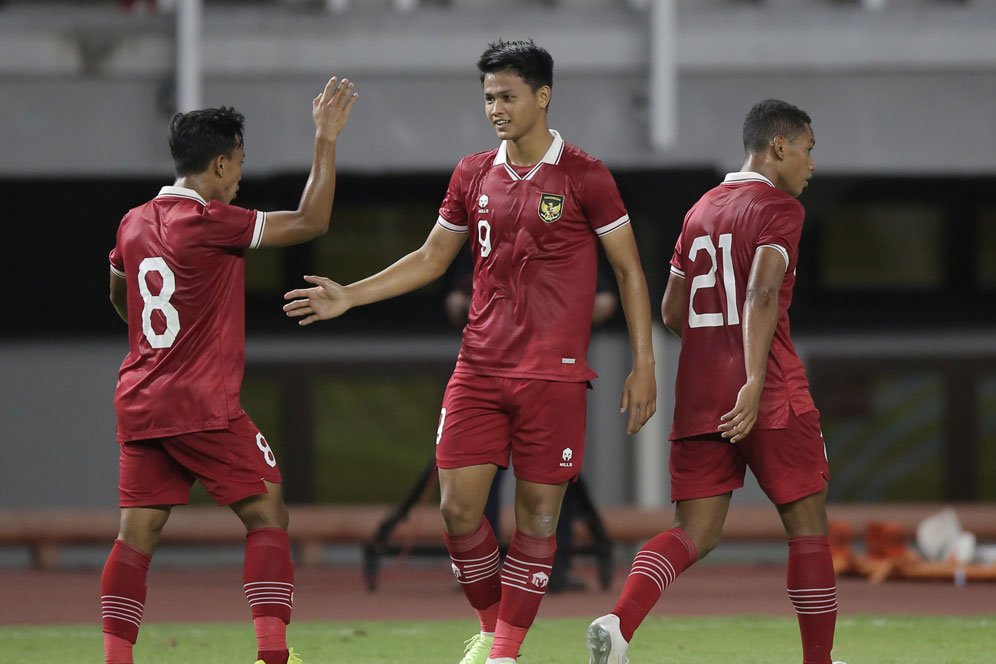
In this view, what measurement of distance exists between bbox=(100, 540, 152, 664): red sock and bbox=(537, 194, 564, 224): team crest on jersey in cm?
203

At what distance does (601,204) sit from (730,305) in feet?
2.13

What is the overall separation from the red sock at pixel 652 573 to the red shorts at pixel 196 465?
1.46 m

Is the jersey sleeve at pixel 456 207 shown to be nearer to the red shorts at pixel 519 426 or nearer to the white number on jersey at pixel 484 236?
the white number on jersey at pixel 484 236

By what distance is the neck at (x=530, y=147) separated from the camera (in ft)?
21.8

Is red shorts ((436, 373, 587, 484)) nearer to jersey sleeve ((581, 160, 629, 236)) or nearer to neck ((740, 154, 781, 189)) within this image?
jersey sleeve ((581, 160, 629, 236))

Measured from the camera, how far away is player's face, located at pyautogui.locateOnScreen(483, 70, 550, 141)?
6.59 metres

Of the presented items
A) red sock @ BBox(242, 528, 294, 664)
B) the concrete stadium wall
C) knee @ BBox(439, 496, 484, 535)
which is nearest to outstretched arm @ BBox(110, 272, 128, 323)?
red sock @ BBox(242, 528, 294, 664)

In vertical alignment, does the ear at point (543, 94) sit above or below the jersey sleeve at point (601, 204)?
above

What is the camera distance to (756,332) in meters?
6.25

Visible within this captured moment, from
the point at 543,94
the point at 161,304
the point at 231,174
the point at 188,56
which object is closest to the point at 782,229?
the point at 543,94

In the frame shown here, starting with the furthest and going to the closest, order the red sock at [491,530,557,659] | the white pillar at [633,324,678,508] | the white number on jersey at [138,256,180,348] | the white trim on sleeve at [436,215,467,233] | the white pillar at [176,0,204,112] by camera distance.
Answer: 1. the white pillar at [633,324,678,508]
2. the white pillar at [176,0,204,112]
3. the white trim on sleeve at [436,215,467,233]
4. the red sock at [491,530,557,659]
5. the white number on jersey at [138,256,180,348]

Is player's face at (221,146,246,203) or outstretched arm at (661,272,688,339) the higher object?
player's face at (221,146,246,203)

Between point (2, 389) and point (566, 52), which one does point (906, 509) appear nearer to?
point (566, 52)

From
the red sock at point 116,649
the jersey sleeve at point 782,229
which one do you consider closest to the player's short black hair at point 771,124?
the jersey sleeve at point 782,229
